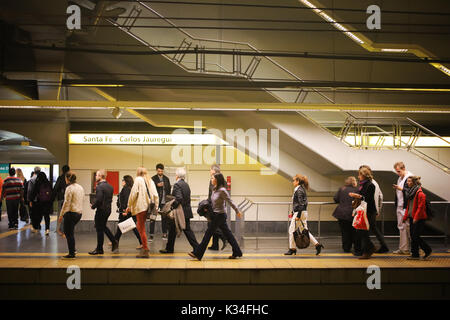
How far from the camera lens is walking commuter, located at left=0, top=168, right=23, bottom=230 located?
1262 centimetres

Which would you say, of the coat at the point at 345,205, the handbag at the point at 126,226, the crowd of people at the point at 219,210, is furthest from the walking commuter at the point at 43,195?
the coat at the point at 345,205

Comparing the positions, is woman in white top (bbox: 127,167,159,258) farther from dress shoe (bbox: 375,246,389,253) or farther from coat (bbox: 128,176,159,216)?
dress shoe (bbox: 375,246,389,253)

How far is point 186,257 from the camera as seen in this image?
8.32 m

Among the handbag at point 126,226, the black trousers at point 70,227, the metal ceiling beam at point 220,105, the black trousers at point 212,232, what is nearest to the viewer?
the black trousers at point 212,232

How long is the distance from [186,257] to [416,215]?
4.53 metres

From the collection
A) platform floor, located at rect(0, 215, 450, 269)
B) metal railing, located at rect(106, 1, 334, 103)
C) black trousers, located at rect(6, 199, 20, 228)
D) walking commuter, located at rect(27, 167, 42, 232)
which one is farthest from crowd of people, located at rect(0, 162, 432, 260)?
black trousers, located at rect(6, 199, 20, 228)

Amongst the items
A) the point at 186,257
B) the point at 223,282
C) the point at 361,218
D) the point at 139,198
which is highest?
the point at 139,198

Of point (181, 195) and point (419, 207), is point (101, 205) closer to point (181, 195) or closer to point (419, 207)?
point (181, 195)

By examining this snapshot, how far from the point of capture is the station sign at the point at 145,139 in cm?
1277

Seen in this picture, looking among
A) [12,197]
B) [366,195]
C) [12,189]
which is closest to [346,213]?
[366,195]

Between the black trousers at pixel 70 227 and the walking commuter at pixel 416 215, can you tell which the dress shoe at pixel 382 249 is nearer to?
the walking commuter at pixel 416 215

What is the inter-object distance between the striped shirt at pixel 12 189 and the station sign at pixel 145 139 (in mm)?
2192

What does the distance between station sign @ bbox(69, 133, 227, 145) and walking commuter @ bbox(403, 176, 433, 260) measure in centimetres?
598
